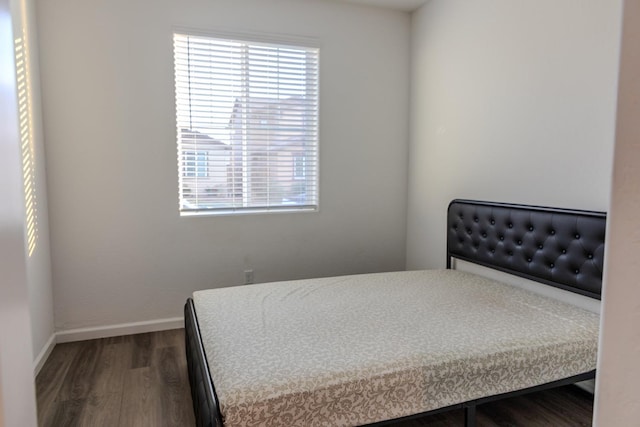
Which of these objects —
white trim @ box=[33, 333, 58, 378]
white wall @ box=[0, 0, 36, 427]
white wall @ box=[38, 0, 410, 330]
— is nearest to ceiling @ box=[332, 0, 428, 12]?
white wall @ box=[38, 0, 410, 330]

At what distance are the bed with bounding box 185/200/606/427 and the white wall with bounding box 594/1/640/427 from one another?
114 cm

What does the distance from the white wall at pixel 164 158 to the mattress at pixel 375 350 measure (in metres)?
0.96

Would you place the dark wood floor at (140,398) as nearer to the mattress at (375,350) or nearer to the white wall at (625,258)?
the mattress at (375,350)

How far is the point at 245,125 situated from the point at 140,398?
2109 mm

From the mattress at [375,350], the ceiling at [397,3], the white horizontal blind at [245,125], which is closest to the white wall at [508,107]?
the ceiling at [397,3]

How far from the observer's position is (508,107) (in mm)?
2746

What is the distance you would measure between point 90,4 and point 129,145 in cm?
100

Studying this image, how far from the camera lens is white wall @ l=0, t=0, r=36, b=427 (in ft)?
2.94

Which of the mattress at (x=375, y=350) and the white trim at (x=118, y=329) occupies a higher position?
the mattress at (x=375, y=350)

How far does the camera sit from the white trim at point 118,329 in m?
3.04

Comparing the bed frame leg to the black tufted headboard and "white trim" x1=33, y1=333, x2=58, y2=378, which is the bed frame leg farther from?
"white trim" x1=33, y1=333, x2=58, y2=378

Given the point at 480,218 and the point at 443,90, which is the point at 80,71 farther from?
the point at 480,218

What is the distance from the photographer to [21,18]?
97.7 inches

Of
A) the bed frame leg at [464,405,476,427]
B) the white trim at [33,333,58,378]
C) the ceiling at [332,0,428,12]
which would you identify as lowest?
the white trim at [33,333,58,378]
